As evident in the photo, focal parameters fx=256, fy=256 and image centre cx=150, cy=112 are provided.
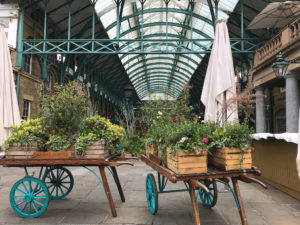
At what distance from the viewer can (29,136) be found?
3629mm

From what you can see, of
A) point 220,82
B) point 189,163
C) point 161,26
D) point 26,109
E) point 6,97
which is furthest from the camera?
point 161,26

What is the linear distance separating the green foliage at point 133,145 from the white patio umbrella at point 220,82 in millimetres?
5419

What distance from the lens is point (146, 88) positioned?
38.8 meters

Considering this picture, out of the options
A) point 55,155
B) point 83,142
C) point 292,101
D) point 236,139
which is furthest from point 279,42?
point 55,155

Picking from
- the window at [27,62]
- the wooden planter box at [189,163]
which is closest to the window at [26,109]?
the window at [27,62]

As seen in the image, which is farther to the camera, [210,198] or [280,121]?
[280,121]

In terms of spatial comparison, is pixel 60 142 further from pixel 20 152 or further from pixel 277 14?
pixel 277 14

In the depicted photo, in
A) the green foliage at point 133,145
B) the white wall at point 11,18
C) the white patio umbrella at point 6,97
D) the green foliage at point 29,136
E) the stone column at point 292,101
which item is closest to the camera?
the green foliage at point 29,136

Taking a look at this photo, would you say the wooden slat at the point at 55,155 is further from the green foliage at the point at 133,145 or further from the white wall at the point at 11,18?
the white wall at the point at 11,18

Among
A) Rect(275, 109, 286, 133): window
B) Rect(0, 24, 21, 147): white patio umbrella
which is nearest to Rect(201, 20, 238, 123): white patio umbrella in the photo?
Rect(0, 24, 21, 147): white patio umbrella

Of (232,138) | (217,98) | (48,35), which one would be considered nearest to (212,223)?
(232,138)

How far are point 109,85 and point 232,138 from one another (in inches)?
958

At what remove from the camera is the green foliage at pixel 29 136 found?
142 inches

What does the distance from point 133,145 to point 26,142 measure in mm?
6722
